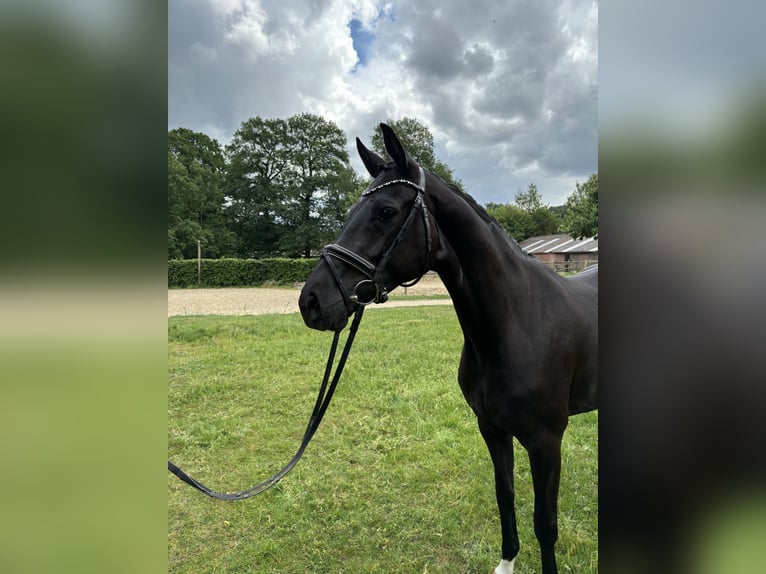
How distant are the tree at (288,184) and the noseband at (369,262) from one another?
3665cm

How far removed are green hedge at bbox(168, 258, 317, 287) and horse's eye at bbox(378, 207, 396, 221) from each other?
26.4 meters

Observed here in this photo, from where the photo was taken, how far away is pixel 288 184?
42062mm

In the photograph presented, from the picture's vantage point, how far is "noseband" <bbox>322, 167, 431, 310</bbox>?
166 centimetres

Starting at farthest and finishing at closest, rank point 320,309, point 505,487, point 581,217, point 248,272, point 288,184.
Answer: point 288,184 → point 248,272 → point 581,217 → point 505,487 → point 320,309

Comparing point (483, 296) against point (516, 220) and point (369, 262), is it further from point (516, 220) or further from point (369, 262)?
point (516, 220)

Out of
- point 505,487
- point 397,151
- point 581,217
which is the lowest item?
point 505,487

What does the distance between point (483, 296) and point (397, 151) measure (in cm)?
82

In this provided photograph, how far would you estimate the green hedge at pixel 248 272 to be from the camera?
27875mm

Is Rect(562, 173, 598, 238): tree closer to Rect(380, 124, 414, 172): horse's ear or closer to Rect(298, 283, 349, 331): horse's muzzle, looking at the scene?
Rect(380, 124, 414, 172): horse's ear

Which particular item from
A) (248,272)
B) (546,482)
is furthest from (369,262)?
(248,272)

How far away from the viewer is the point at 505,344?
1899 mm
